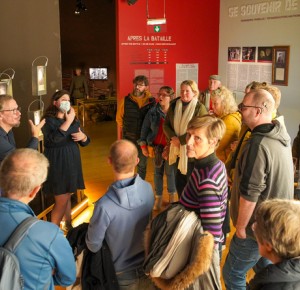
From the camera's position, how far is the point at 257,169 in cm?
253

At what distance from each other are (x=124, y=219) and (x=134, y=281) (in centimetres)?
43

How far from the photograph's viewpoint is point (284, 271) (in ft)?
4.80

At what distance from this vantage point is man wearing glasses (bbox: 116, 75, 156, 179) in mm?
5316

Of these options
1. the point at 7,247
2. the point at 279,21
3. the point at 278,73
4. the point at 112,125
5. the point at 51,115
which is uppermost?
the point at 279,21

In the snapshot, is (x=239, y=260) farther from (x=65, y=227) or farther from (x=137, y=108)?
(x=137, y=108)

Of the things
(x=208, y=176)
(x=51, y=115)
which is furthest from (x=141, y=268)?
(x=51, y=115)

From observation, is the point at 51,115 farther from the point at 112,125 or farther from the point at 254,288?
the point at 112,125

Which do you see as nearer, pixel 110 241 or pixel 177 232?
pixel 177 232

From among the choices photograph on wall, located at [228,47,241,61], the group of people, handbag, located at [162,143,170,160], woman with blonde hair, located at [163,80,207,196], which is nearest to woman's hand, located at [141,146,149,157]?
handbag, located at [162,143,170,160]

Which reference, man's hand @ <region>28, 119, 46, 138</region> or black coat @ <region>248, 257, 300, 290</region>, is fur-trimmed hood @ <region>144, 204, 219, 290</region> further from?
man's hand @ <region>28, 119, 46, 138</region>

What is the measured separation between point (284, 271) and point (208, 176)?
955 millimetres

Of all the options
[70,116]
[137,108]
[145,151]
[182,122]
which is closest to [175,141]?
[182,122]

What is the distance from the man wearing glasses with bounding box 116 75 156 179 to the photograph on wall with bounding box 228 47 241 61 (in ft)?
8.68

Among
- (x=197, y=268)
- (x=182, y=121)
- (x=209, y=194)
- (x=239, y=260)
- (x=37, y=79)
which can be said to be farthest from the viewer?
(x=182, y=121)
